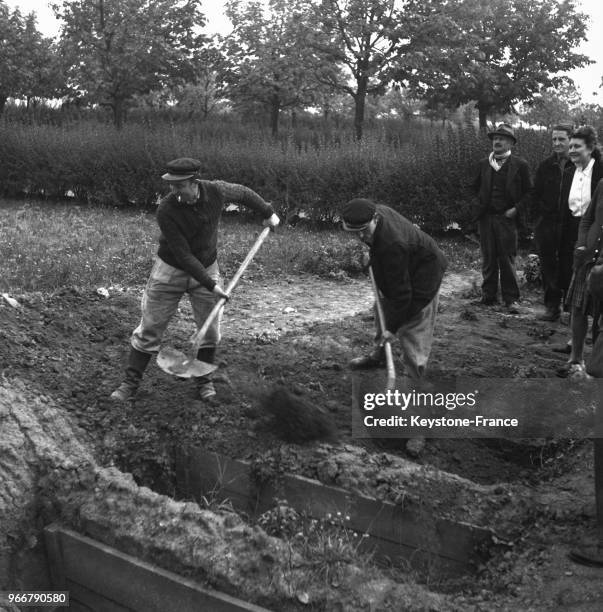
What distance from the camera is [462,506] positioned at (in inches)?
172

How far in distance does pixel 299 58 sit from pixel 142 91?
4928 millimetres

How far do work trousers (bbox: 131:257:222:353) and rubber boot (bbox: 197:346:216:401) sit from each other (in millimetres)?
61

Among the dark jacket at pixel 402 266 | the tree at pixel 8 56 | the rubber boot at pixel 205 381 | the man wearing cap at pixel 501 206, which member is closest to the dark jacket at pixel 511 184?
the man wearing cap at pixel 501 206

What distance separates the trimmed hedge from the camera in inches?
510

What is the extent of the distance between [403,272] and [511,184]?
142 inches

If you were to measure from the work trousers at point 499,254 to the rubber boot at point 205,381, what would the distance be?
396cm

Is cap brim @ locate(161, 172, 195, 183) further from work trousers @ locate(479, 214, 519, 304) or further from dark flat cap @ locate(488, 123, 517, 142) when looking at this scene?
work trousers @ locate(479, 214, 519, 304)

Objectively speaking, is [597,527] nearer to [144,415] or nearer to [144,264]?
[144,415]

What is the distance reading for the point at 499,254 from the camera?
8383 mm

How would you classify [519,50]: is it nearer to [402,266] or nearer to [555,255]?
[555,255]

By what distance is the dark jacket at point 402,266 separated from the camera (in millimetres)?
4945

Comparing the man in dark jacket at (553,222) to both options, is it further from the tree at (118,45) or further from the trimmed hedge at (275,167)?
the tree at (118,45)

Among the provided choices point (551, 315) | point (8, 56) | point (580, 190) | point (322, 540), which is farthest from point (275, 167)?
point (8, 56)

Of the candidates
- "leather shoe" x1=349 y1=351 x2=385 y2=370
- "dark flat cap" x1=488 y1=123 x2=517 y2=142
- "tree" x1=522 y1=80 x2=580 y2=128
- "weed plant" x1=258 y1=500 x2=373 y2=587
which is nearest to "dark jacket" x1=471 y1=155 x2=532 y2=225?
"dark flat cap" x1=488 y1=123 x2=517 y2=142
